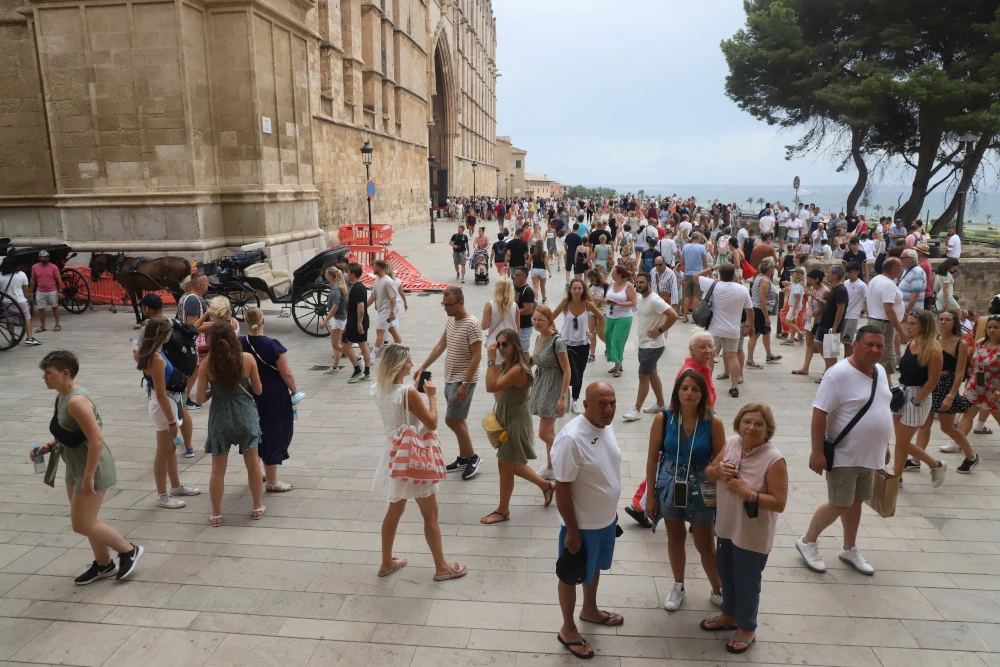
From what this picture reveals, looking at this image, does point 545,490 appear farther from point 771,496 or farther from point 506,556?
point 771,496

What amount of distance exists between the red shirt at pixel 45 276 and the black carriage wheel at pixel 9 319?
1.75 feet

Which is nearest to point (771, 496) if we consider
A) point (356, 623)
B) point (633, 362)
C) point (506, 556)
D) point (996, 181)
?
point (506, 556)

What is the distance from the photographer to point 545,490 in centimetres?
514

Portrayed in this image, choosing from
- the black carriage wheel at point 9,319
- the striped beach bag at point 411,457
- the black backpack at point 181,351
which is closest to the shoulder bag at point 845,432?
the striped beach bag at point 411,457

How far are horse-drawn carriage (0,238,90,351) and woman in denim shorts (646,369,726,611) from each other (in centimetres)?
1095

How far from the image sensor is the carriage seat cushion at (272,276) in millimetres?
12211

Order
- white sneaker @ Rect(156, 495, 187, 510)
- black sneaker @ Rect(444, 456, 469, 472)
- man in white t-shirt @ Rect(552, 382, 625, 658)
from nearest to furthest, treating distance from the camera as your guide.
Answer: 1. man in white t-shirt @ Rect(552, 382, 625, 658)
2. white sneaker @ Rect(156, 495, 187, 510)
3. black sneaker @ Rect(444, 456, 469, 472)

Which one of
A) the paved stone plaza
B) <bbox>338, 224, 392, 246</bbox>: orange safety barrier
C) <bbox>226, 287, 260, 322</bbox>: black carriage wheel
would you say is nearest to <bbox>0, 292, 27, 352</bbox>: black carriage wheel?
<bbox>226, 287, 260, 322</bbox>: black carriage wheel

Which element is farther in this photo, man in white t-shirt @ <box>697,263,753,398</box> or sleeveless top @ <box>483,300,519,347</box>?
man in white t-shirt @ <box>697,263,753,398</box>

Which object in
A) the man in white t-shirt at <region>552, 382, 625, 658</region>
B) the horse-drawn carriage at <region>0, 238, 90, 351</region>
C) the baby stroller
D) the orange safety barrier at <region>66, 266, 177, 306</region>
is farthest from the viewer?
the baby stroller

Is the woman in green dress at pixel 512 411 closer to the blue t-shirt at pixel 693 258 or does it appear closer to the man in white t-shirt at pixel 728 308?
the man in white t-shirt at pixel 728 308

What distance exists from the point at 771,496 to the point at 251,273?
10995 mm

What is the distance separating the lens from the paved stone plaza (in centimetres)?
354

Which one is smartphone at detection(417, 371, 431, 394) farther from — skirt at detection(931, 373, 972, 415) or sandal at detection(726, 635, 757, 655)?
skirt at detection(931, 373, 972, 415)
